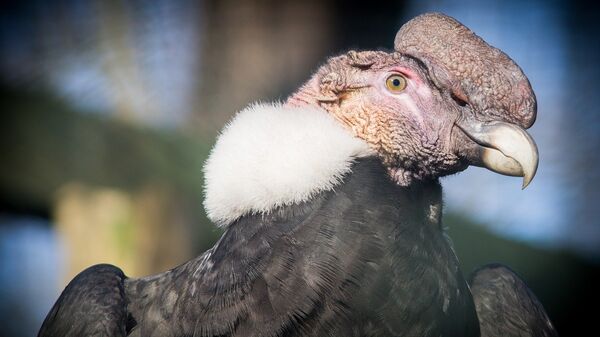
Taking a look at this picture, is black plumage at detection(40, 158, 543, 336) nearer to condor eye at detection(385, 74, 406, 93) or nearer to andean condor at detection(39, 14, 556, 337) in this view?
andean condor at detection(39, 14, 556, 337)

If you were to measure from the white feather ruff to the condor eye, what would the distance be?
18 centimetres

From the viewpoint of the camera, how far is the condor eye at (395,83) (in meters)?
2.00

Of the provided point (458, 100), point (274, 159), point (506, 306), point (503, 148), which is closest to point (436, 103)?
point (458, 100)

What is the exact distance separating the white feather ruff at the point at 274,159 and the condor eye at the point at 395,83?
0.60 ft

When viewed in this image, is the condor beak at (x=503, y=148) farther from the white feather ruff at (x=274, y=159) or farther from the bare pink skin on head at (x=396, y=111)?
the white feather ruff at (x=274, y=159)

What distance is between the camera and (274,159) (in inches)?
73.7

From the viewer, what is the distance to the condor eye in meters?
2.00

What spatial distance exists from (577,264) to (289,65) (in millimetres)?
2663

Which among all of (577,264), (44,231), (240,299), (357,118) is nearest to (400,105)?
(357,118)

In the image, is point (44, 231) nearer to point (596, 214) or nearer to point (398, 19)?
point (398, 19)

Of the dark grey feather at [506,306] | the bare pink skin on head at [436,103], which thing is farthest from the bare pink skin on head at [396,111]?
the dark grey feather at [506,306]

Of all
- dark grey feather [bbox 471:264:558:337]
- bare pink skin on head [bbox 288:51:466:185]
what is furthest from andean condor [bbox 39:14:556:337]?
dark grey feather [bbox 471:264:558:337]

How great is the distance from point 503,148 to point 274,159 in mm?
622

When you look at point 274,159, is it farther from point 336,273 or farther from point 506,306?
point 506,306
